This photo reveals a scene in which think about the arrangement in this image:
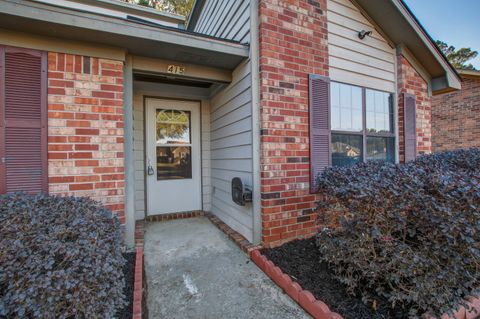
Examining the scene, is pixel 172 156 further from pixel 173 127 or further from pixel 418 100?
pixel 418 100

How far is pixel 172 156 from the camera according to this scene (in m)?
4.29

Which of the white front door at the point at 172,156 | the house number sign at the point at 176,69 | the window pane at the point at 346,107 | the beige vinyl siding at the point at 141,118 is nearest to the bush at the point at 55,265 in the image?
the house number sign at the point at 176,69

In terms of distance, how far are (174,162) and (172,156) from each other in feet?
0.37

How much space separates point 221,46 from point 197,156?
2132mm

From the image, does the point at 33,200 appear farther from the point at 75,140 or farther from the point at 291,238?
the point at 291,238

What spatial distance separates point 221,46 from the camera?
280 cm

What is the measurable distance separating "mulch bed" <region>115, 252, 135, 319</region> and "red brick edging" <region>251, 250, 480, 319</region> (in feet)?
4.16

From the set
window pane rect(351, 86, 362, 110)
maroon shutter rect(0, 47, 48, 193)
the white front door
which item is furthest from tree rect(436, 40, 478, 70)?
maroon shutter rect(0, 47, 48, 193)

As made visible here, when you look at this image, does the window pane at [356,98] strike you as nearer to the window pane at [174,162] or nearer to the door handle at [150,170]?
the window pane at [174,162]

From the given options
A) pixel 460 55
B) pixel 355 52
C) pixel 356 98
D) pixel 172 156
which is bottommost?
pixel 172 156

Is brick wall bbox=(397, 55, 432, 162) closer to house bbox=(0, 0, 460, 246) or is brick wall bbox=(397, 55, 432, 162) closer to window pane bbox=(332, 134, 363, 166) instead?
house bbox=(0, 0, 460, 246)

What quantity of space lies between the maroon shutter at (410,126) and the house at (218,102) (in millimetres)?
27

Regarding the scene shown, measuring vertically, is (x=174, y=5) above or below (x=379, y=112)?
above

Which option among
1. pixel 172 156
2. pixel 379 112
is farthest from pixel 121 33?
pixel 379 112
